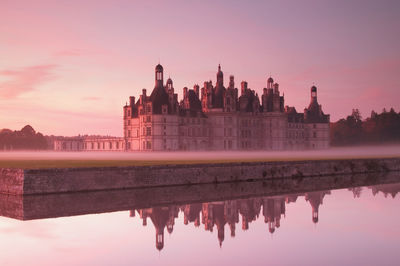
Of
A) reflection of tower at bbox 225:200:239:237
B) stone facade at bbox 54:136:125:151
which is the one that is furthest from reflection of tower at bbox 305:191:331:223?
stone facade at bbox 54:136:125:151

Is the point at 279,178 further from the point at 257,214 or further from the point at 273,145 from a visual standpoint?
the point at 273,145

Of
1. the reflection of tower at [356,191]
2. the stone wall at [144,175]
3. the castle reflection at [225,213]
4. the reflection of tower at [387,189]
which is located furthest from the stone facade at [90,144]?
the castle reflection at [225,213]

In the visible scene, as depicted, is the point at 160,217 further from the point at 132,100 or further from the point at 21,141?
the point at 21,141

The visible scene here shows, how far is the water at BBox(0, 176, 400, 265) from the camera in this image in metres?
11.2

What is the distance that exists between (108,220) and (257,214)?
4.87m

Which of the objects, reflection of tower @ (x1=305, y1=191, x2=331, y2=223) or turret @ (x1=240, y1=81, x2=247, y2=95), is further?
turret @ (x1=240, y1=81, x2=247, y2=95)

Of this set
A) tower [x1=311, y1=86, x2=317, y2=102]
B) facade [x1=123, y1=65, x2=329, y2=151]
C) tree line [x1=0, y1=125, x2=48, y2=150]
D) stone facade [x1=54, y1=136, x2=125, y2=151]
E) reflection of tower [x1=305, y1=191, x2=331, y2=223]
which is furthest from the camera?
tree line [x1=0, y1=125, x2=48, y2=150]

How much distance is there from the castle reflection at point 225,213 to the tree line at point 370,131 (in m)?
83.3

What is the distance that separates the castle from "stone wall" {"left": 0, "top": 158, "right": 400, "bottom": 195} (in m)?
31.8

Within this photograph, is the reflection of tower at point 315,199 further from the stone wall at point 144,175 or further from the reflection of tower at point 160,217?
the stone wall at point 144,175

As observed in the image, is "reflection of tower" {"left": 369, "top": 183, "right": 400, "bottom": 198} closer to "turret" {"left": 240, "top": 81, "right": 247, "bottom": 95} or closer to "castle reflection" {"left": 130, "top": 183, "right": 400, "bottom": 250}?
"castle reflection" {"left": 130, "top": 183, "right": 400, "bottom": 250}

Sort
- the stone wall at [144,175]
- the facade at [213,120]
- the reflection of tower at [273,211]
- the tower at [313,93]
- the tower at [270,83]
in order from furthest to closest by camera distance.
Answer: the tower at [313,93], the tower at [270,83], the facade at [213,120], the stone wall at [144,175], the reflection of tower at [273,211]

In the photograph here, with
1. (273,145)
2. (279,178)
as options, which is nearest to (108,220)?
(279,178)

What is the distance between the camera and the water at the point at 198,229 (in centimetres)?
1119
